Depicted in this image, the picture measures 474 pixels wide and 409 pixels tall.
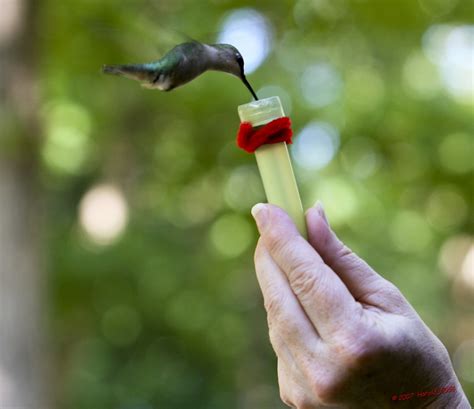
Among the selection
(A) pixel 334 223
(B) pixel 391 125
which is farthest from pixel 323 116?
(A) pixel 334 223

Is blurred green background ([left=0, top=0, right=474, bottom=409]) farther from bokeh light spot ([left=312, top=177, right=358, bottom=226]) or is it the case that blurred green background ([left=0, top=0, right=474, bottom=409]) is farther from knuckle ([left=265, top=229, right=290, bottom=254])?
knuckle ([left=265, top=229, right=290, bottom=254])

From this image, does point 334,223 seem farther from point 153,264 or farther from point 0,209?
point 0,209

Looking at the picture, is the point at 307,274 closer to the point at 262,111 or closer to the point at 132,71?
the point at 262,111

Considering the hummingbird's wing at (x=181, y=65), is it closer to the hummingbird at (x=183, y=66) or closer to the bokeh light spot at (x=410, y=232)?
the hummingbird at (x=183, y=66)

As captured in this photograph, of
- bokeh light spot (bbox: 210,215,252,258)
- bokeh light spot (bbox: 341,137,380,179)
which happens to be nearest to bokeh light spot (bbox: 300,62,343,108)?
bokeh light spot (bbox: 341,137,380,179)

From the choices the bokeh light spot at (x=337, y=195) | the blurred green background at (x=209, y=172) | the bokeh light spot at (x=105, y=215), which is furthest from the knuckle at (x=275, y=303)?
the bokeh light spot at (x=337, y=195)
